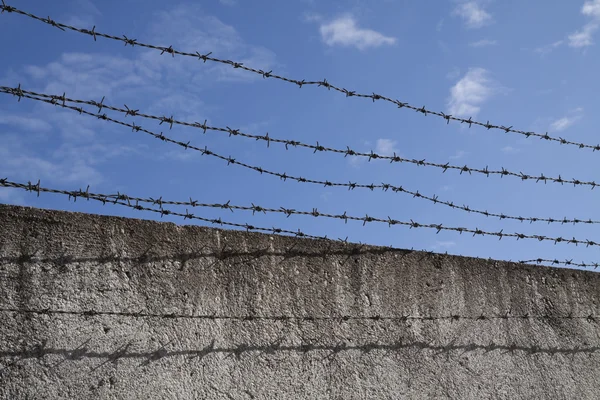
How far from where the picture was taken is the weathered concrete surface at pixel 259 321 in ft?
9.43

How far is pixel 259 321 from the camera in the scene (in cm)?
329

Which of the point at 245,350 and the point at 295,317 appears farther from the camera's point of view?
the point at 295,317

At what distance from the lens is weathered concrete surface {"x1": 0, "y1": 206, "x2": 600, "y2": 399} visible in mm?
2875

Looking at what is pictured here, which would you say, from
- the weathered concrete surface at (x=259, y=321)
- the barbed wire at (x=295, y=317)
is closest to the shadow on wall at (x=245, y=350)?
the weathered concrete surface at (x=259, y=321)

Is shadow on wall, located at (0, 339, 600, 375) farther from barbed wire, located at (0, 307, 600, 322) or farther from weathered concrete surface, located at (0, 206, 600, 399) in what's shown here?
barbed wire, located at (0, 307, 600, 322)

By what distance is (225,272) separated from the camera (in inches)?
130

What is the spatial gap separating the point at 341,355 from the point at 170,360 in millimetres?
852

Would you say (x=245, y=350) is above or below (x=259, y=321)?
below

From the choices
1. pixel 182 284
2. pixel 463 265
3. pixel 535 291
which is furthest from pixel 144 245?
pixel 535 291

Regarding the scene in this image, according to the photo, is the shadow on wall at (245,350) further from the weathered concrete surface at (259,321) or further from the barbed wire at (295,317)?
the barbed wire at (295,317)

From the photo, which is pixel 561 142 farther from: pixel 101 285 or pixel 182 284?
pixel 101 285

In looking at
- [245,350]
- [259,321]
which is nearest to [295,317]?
[259,321]

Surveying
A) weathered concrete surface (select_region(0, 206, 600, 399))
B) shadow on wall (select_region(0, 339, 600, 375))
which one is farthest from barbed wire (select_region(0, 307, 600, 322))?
shadow on wall (select_region(0, 339, 600, 375))

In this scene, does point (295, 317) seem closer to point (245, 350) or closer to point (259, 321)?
point (259, 321)
